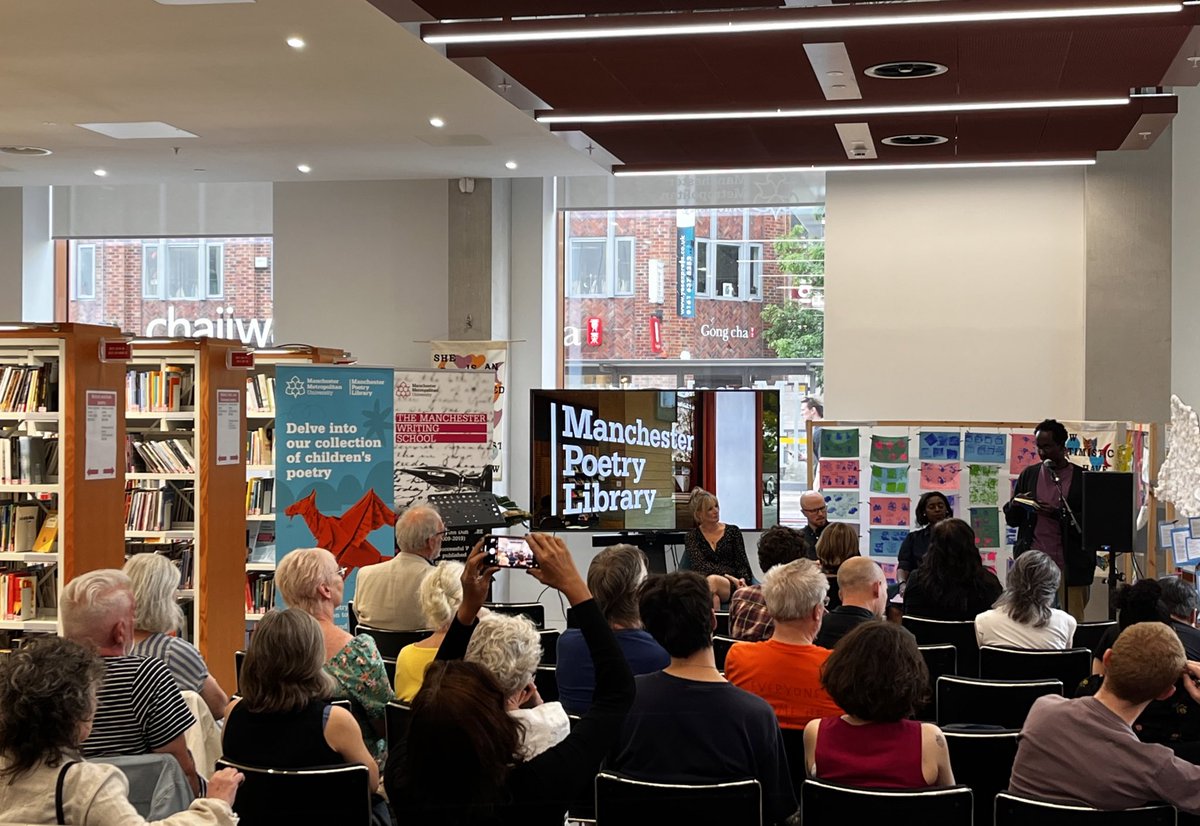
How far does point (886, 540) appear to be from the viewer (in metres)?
9.85

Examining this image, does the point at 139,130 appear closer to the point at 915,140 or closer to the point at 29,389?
the point at 29,389

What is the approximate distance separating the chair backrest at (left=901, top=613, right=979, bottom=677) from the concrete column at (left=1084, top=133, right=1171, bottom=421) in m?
4.73

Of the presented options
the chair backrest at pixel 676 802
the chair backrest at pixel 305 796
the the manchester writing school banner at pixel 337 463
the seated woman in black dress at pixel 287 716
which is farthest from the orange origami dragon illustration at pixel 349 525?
the chair backrest at pixel 676 802

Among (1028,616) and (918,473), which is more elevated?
(918,473)

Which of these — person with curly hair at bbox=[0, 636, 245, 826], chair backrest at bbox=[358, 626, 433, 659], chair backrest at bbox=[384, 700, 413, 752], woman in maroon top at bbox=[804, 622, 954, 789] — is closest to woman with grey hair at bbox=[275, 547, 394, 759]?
chair backrest at bbox=[384, 700, 413, 752]

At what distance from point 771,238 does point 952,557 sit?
604cm

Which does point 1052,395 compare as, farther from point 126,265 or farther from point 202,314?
point 126,265

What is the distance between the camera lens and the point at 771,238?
11555 millimetres

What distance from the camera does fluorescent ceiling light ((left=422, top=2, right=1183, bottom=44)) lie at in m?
5.32

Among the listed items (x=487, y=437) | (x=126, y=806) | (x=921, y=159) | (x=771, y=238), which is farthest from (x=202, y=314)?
(x=126, y=806)

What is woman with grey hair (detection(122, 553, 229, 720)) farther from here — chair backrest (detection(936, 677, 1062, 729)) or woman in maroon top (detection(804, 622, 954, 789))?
chair backrest (detection(936, 677, 1062, 729))

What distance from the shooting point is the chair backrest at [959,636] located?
227 inches

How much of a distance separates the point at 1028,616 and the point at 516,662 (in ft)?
10.6

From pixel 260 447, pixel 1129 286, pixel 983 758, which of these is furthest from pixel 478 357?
pixel 983 758
